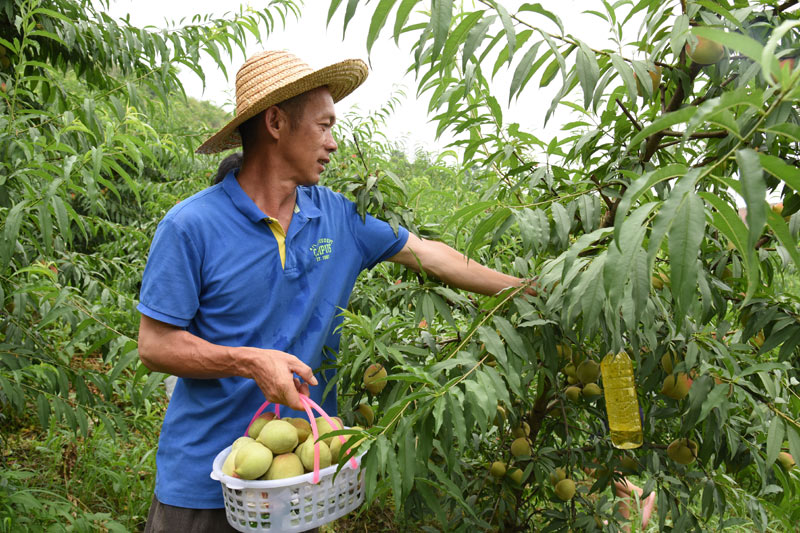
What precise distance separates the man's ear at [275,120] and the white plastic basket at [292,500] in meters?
0.92

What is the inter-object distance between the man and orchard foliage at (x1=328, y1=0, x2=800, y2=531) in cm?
15

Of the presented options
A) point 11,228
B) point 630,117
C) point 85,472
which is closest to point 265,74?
point 11,228

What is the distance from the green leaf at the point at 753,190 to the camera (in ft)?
1.71

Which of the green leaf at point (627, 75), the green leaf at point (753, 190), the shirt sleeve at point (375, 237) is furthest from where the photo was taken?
the shirt sleeve at point (375, 237)

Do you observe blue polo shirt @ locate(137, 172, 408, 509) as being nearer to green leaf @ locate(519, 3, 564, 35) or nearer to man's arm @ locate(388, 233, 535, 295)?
man's arm @ locate(388, 233, 535, 295)

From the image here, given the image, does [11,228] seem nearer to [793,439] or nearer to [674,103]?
[674,103]

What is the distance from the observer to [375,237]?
1.77 m

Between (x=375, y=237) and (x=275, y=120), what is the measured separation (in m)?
0.44

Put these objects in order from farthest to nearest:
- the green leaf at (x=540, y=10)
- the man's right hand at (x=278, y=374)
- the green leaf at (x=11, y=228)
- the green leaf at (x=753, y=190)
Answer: the green leaf at (x=11, y=228) < the man's right hand at (x=278, y=374) < the green leaf at (x=540, y=10) < the green leaf at (x=753, y=190)

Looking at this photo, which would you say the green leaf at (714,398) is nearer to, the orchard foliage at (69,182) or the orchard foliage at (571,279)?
the orchard foliage at (571,279)

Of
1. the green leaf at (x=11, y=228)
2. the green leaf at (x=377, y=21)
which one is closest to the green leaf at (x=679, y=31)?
the green leaf at (x=377, y=21)

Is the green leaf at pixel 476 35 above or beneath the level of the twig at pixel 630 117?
above

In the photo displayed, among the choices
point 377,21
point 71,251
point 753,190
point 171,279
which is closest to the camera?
point 753,190

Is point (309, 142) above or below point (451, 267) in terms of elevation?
above
